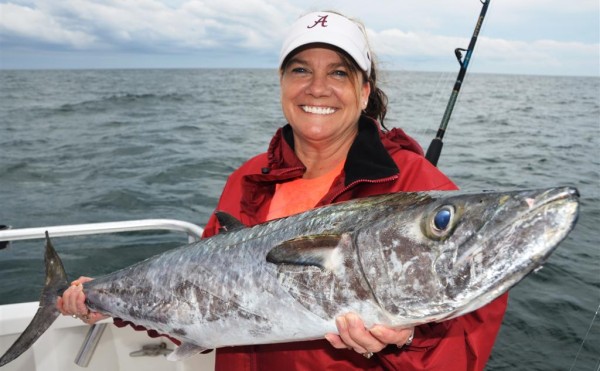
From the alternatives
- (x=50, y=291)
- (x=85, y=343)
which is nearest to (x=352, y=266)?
(x=50, y=291)

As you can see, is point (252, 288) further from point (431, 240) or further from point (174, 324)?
point (431, 240)

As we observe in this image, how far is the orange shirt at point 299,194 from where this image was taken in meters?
2.70

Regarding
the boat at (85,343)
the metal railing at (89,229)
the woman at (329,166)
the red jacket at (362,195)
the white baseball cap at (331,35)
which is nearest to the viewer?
the red jacket at (362,195)

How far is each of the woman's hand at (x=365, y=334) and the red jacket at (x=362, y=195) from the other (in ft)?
0.67

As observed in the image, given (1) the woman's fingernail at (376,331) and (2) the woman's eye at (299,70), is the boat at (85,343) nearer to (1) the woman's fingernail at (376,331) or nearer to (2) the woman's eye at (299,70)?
(2) the woman's eye at (299,70)

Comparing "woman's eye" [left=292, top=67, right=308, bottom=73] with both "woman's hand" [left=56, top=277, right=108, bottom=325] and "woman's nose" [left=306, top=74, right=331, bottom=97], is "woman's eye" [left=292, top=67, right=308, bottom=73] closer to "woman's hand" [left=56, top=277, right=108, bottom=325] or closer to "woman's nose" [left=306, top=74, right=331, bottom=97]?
→ "woman's nose" [left=306, top=74, right=331, bottom=97]

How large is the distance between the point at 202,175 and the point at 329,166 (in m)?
10.5

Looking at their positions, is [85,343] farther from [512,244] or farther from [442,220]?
[512,244]

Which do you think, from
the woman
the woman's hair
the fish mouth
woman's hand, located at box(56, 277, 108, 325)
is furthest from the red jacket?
woman's hand, located at box(56, 277, 108, 325)

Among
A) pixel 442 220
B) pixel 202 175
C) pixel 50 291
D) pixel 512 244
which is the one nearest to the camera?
pixel 512 244

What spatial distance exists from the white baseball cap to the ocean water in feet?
2.08

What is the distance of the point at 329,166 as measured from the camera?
Result: 112 inches

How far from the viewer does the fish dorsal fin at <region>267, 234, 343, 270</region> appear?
1.79 metres

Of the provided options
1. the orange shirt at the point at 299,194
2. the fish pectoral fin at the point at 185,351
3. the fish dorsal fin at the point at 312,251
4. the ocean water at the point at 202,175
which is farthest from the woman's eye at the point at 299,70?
the fish pectoral fin at the point at 185,351
